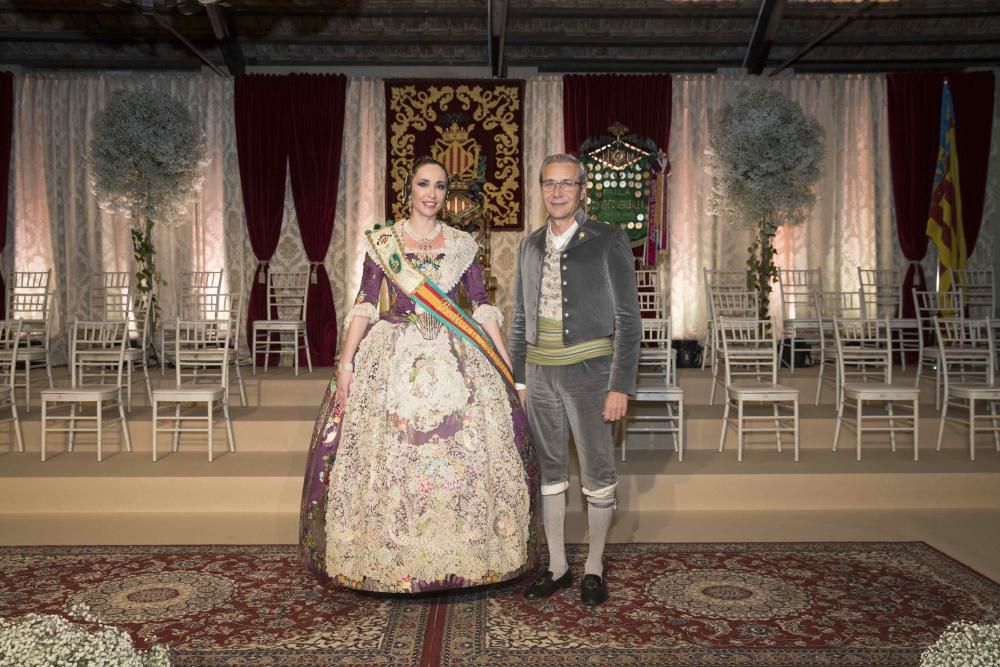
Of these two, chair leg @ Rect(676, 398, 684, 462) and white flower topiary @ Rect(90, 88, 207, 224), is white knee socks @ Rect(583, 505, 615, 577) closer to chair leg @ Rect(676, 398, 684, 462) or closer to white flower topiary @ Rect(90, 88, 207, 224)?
chair leg @ Rect(676, 398, 684, 462)

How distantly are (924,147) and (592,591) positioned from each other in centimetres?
716

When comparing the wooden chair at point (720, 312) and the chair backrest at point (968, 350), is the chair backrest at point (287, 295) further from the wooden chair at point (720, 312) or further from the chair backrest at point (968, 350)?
the chair backrest at point (968, 350)

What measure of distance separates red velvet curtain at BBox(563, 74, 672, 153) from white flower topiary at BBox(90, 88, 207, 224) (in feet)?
11.4

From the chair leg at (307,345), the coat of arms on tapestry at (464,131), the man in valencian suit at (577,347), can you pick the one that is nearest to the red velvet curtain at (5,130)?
the chair leg at (307,345)

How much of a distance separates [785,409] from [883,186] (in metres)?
3.82

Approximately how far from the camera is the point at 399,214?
28.8 ft

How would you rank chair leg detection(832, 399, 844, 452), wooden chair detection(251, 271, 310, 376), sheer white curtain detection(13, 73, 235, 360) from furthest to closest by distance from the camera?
sheer white curtain detection(13, 73, 235, 360) → wooden chair detection(251, 271, 310, 376) → chair leg detection(832, 399, 844, 452)

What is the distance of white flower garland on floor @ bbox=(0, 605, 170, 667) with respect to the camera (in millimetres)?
1572

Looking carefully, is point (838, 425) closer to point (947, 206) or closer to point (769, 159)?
point (769, 159)

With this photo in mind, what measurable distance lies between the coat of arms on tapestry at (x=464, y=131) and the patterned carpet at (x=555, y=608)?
5.30 m

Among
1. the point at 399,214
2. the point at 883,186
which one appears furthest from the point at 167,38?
the point at 883,186

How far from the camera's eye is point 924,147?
8.77 meters

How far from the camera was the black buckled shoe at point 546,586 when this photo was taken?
3.35 metres

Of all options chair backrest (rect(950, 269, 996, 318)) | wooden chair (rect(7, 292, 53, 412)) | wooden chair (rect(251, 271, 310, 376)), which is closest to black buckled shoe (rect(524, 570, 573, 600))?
wooden chair (rect(7, 292, 53, 412))
